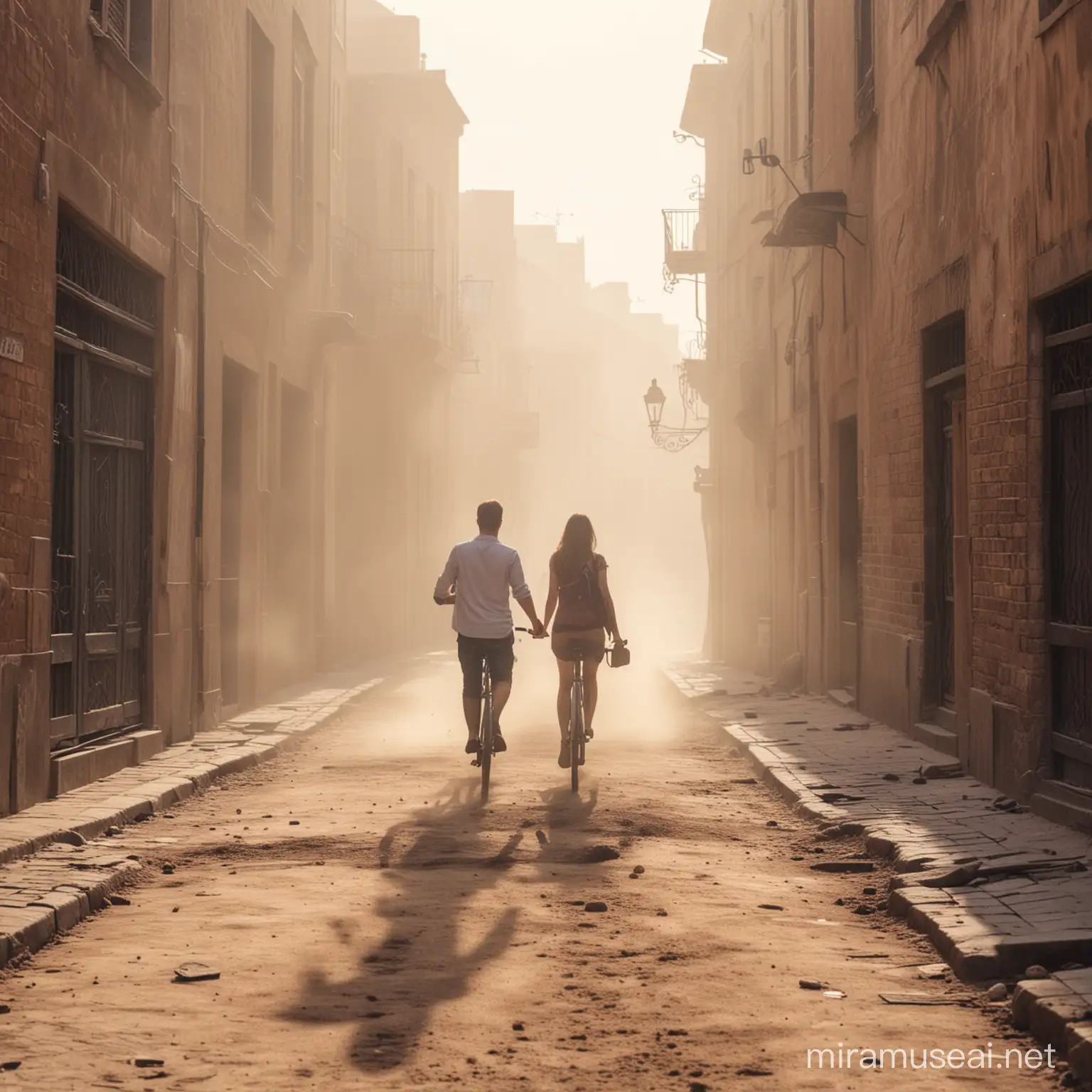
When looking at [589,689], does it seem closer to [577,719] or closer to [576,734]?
[577,719]

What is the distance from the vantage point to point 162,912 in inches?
279

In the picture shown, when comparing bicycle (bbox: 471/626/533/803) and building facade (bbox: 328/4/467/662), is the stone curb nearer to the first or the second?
bicycle (bbox: 471/626/533/803)

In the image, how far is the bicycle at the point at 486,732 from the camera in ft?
35.0

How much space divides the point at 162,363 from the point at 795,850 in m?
6.48

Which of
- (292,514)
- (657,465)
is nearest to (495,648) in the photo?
(292,514)

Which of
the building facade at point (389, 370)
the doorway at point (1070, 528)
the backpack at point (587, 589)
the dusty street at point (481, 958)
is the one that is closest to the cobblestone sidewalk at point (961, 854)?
the dusty street at point (481, 958)

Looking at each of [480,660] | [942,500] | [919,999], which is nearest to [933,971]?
[919,999]

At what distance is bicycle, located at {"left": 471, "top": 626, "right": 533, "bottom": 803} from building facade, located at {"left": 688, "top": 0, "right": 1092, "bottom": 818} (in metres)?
2.97

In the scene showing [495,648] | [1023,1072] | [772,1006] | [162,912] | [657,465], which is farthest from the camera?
[657,465]

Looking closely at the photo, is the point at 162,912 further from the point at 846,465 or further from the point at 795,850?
the point at 846,465

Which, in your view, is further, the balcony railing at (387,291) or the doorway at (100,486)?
the balcony railing at (387,291)

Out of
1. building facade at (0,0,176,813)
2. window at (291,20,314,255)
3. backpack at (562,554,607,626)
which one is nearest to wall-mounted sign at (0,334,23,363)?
building facade at (0,0,176,813)

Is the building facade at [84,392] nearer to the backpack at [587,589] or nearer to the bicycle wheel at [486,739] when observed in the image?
the bicycle wheel at [486,739]

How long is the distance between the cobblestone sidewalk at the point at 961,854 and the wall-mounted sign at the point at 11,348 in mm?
4945
